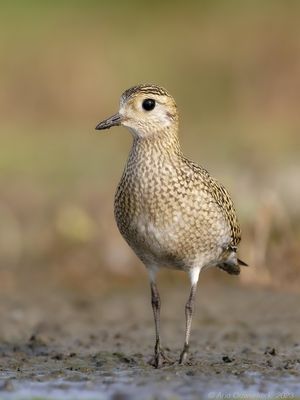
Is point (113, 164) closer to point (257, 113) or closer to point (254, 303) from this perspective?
point (257, 113)

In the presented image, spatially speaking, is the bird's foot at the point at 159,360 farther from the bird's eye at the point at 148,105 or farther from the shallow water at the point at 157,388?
the bird's eye at the point at 148,105

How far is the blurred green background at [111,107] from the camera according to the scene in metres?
15.5

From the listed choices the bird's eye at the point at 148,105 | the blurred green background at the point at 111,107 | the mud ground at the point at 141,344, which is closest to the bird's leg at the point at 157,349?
the mud ground at the point at 141,344

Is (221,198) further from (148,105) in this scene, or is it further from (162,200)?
(148,105)

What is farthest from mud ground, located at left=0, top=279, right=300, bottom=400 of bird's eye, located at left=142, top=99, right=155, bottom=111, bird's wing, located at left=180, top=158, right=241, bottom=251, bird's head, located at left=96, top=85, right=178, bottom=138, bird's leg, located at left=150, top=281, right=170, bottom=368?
bird's eye, located at left=142, top=99, right=155, bottom=111

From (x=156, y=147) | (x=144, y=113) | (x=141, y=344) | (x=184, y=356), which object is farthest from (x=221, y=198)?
(x=141, y=344)

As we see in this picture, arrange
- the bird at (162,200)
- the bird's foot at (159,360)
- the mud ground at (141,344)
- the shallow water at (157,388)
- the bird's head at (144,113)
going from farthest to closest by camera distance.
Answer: the bird's head at (144,113) < the bird's foot at (159,360) < the bird at (162,200) < the mud ground at (141,344) < the shallow water at (157,388)

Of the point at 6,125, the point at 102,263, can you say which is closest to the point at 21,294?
the point at 102,263

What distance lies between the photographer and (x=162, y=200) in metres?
9.40

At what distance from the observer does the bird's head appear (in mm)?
9688

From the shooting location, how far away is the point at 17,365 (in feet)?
32.0

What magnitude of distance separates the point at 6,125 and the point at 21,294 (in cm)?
968

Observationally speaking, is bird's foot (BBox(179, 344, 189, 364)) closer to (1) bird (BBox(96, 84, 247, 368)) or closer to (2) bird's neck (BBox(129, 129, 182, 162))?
(1) bird (BBox(96, 84, 247, 368))

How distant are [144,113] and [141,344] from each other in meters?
2.25
